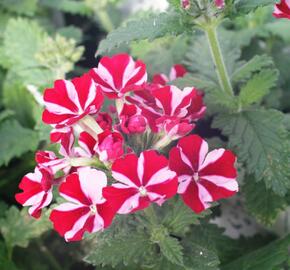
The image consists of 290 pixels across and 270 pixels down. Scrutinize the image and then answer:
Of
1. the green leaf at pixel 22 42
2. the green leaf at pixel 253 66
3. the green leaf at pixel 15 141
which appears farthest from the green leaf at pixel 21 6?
the green leaf at pixel 253 66

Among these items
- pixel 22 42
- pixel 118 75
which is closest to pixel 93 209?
pixel 118 75

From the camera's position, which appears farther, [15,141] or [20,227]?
[15,141]

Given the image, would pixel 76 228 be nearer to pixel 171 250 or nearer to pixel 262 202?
pixel 171 250

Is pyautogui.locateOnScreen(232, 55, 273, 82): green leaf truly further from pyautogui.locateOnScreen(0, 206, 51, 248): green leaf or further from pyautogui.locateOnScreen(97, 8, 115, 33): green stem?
pyautogui.locateOnScreen(97, 8, 115, 33): green stem

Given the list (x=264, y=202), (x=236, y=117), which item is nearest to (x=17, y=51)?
(x=236, y=117)

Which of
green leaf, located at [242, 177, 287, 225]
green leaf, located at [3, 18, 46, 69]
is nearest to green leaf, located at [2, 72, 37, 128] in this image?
green leaf, located at [3, 18, 46, 69]

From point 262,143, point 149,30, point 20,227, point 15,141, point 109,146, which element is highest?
point 149,30

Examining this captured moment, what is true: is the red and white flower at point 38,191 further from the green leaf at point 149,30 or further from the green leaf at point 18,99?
the green leaf at point 18,99
